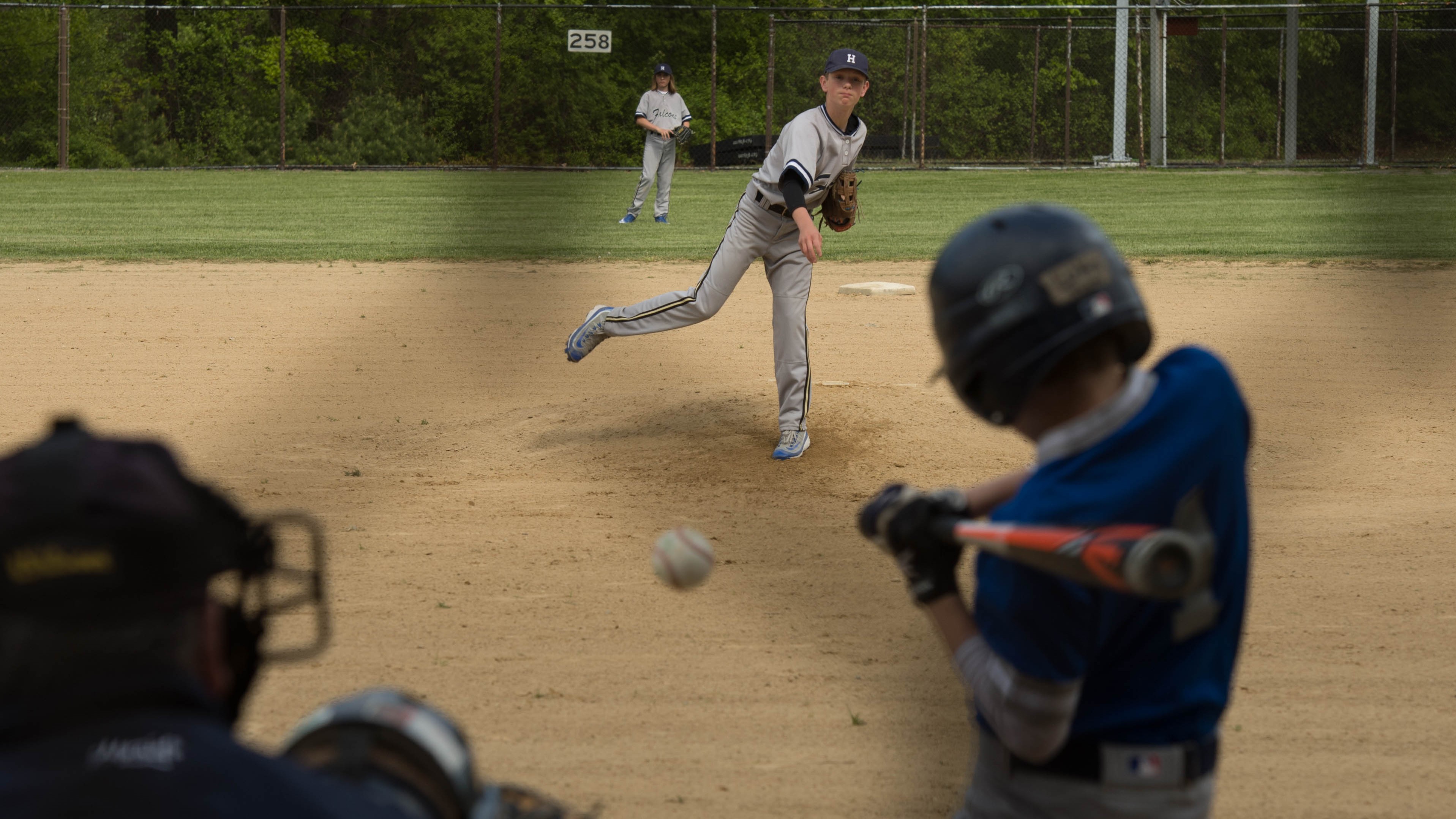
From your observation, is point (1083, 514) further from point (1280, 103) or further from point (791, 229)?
point (1280, 103)

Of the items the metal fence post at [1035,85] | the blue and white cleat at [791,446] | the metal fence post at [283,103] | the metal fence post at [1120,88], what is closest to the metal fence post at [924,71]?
the metal fence post at [1035,85]

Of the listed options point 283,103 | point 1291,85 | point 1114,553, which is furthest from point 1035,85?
point 1114,553

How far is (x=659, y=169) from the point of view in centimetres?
1620

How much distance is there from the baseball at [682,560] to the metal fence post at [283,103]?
70.1 feet

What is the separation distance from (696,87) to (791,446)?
23.5 m

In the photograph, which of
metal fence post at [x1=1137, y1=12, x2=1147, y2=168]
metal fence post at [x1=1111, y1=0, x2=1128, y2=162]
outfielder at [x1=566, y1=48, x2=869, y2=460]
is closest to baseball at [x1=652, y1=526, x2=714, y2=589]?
outfielder at [x1=566, y1=48, x2=869, y2=460]

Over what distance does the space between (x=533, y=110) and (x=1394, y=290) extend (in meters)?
17.5

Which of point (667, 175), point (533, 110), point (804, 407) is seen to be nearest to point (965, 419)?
point (804, 407)

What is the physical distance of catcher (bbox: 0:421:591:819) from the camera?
1068mm

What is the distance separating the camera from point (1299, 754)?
3.11 m

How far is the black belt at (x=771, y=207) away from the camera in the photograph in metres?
5.78

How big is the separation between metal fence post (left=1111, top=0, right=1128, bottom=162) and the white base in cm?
1559

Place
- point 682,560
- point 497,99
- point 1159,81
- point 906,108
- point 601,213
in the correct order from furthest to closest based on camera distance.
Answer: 1. point 906,108
2. point 1159,81
3. point 497,99
4. point 601,213
5. point 682,560

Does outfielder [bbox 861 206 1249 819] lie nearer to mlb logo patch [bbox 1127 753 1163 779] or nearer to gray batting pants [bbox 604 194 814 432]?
mlb logo patch [bbox 1127 753 1163 779]
